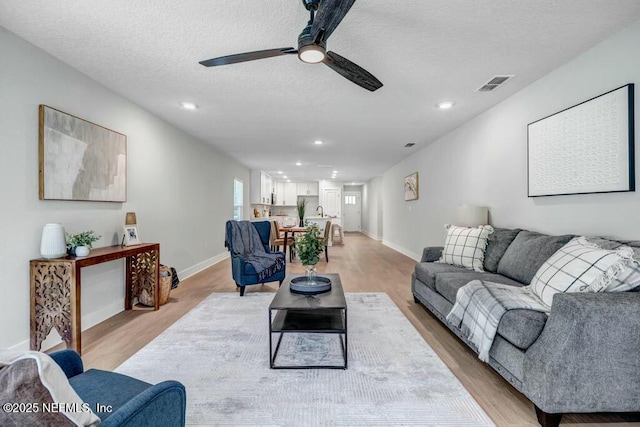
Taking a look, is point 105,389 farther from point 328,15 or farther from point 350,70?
point 350,70

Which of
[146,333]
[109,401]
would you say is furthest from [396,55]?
[146,333]

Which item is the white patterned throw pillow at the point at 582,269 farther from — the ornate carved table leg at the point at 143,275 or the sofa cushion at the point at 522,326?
the ornate carved table leg at the point at 143,275

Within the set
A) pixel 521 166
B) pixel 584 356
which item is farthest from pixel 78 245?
pixel 521 166

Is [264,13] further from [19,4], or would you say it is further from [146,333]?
[146,333]

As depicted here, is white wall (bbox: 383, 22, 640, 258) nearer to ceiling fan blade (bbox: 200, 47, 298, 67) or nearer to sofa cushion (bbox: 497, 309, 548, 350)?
sofa cushion (bbox: 497, 309, 548, 350)

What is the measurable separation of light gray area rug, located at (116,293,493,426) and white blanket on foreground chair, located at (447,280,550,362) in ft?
1.02

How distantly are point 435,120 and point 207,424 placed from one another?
417 cm

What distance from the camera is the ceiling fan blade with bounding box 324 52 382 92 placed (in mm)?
1942

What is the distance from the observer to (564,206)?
269 centimetres

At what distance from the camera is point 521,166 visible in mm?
3232

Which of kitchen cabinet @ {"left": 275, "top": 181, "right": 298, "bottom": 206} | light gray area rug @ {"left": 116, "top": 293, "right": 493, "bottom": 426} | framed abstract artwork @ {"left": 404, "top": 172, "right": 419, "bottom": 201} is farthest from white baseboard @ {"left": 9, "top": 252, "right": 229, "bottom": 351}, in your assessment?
kitchen cabinet @ {"left": 275, "top": 181, "right": 298, "bottom": 206}

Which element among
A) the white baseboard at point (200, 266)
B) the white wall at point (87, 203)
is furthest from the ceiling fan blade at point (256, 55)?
the white baseboard at point (200, 266)

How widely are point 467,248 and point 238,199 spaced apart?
6201 millimetres

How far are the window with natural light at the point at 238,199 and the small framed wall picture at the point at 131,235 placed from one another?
426 centimetres
